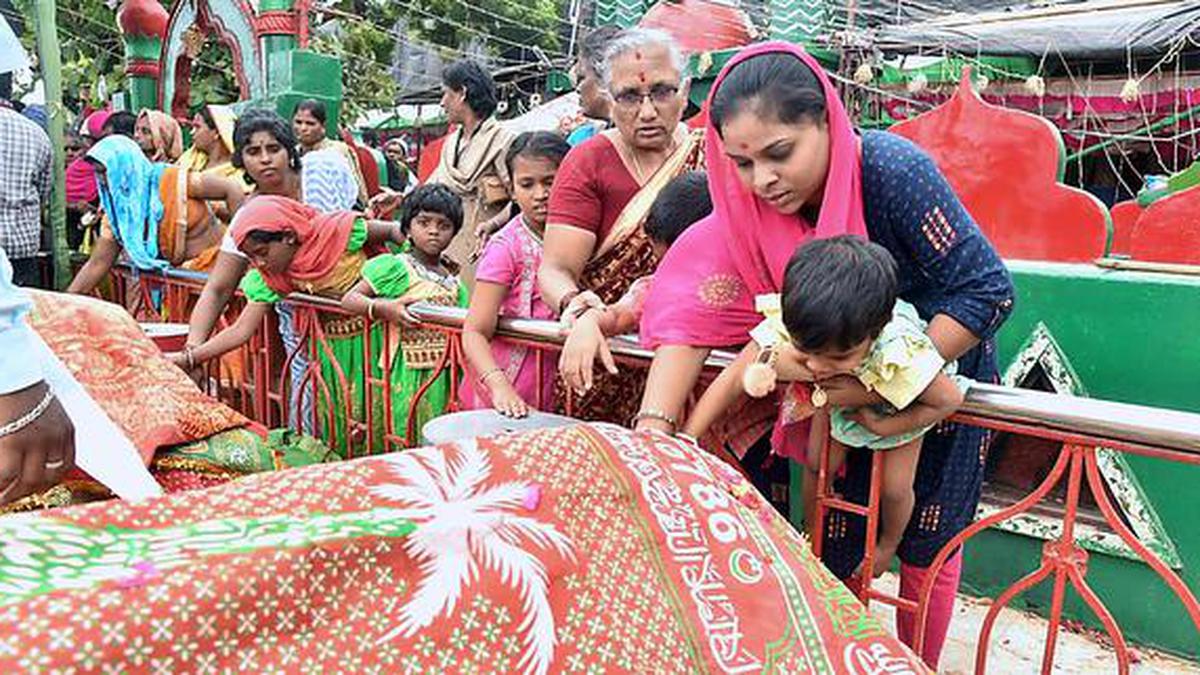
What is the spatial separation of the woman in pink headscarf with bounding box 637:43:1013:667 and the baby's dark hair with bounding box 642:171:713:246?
0.82ft

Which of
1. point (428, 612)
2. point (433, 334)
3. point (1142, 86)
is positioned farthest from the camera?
point (1142, 86)

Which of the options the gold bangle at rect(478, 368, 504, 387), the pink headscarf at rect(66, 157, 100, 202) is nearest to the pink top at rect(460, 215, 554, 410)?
the gold bangle at rect(478, 368, 504, 387)

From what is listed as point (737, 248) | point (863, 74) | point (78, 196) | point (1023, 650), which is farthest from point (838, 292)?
point (863, 74)

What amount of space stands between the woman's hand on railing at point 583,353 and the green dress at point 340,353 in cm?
121

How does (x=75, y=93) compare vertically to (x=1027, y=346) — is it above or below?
above

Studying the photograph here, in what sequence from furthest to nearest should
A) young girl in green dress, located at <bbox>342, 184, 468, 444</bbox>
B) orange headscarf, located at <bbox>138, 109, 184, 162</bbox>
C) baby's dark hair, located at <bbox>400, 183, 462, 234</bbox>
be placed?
orange headscarf, located at <bbox>138, 109, 184, 162</bbox>
baby's dark hair, located at <bbox>400, 183, 462, 234</bbox>
young girl in green dress, located at <bbox>342, 184, 468, 444</bbox>

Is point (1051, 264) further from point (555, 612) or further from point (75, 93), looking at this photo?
point (75, 93)

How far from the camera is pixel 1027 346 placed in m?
3.64

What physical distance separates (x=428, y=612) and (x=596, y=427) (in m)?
0.54

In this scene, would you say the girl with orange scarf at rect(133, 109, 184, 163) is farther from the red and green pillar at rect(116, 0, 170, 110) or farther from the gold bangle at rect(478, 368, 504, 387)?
the gold bangle at rect(478, 368, 504, 387)

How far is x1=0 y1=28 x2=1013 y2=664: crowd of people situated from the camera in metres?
1.72

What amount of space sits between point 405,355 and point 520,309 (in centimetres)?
56

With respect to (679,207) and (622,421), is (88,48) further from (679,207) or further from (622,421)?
(679,207)

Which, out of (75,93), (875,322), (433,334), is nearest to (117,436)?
(433,334)
